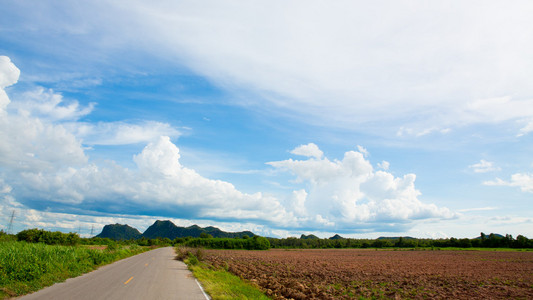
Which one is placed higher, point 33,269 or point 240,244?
point 33,269

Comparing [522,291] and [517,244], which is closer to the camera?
[522,291]

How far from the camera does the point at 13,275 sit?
554 inches

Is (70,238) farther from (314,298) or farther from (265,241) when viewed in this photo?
(265,241)

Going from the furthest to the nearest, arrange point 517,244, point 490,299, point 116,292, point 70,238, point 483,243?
1. point 483,243
2. point 517,244
3. point 70,238
4. point 490,299
5. point 116,292

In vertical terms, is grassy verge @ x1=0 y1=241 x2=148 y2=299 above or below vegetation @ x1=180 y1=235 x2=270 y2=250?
above

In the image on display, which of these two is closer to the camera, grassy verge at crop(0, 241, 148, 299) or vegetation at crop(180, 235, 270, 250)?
grassy verge at crop(0, 241, 148, 299)

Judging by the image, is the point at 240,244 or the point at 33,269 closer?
the point at 33,269

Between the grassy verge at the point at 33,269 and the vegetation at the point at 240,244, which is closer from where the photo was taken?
the grassy verge at the point at 33,269

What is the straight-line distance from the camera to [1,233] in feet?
144

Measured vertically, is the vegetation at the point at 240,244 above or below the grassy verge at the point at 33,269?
below

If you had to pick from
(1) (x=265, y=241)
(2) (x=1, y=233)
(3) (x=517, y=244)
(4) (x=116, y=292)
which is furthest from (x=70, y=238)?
(3) (x=517, y=244)

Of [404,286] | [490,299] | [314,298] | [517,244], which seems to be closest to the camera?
[314,298]

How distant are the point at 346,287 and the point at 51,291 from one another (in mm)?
15342

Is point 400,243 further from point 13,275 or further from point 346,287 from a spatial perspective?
point 13,275
